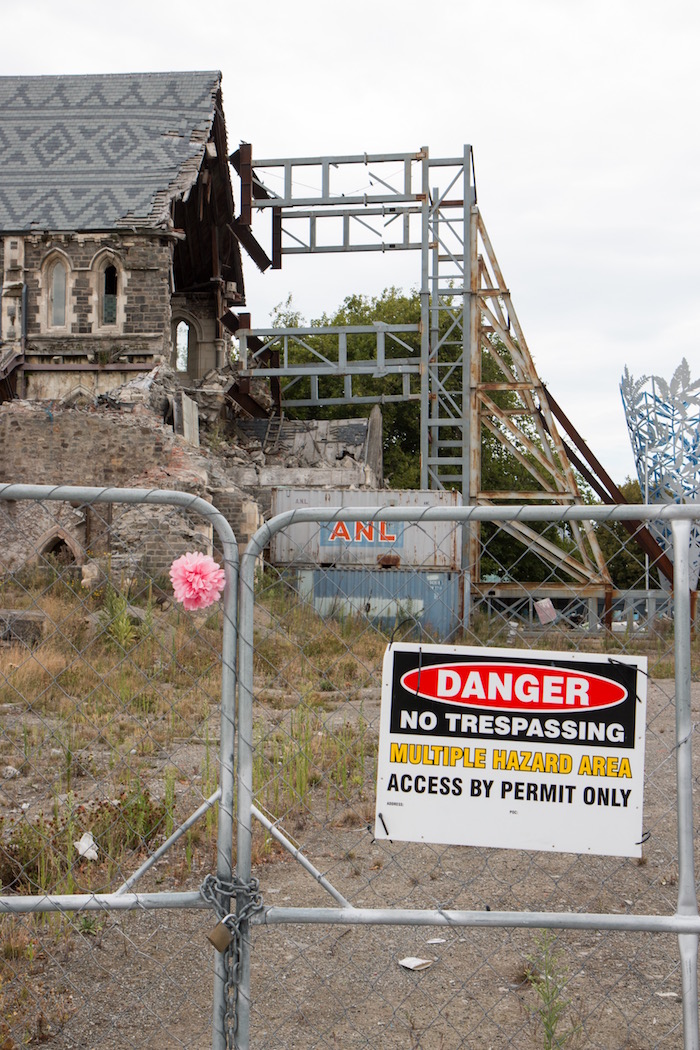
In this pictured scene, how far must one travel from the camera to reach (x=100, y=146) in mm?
24797

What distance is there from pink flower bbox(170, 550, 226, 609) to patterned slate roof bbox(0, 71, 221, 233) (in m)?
20.8

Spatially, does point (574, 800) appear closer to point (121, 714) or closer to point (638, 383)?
point (121, 714)

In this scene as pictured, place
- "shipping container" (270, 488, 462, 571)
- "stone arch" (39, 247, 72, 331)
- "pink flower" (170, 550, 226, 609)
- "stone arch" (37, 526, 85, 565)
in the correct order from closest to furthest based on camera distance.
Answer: "pink flower" (170, 550, 226, 609), "stone arch" (37, 526, 85, 565), "shipping container" (270, 488, 462, 571), "stone arch" (39, 247, 72, 331)

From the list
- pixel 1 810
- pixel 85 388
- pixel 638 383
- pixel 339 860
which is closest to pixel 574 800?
pixel 339 860

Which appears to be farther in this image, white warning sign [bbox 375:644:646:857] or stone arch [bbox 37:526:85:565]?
stone arch [bbox 37:526:85:565]

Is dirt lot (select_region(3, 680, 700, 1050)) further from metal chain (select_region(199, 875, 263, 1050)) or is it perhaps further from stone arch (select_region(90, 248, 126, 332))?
stone arch (select_region(90, 248, 126, 332))

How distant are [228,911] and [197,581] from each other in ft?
3.61

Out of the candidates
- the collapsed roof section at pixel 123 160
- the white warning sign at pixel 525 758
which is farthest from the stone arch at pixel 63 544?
the white warning sign at pixel 525 758

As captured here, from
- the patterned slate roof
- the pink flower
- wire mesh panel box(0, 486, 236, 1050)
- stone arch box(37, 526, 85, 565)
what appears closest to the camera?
the pink flower

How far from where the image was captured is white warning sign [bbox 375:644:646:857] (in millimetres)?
3166

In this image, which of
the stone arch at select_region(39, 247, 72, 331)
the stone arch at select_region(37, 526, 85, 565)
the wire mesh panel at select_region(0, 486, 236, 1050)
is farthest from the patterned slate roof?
the wire mesh panel at select_region(0, 486, 236, 1050)

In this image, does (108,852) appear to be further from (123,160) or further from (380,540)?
(123,160)

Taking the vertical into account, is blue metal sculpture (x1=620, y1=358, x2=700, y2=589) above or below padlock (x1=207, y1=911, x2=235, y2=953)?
above

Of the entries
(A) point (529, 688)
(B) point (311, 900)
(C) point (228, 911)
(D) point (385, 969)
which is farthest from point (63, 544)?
(A) point (529, 688)
